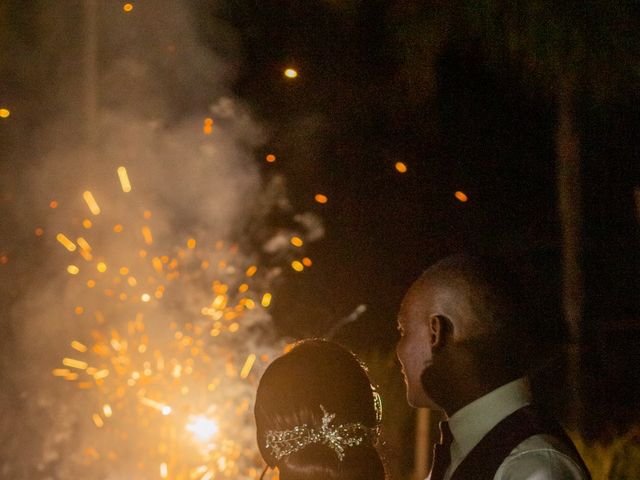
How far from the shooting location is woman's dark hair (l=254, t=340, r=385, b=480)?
2658mm

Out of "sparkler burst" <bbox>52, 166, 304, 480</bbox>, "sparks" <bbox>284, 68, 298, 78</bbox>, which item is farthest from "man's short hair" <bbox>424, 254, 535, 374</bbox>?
"sparks" <bbox>284, 68, 298, 78</bbox>

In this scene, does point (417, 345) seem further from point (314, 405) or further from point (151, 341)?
point (151, 341)

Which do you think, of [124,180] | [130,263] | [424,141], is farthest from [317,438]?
[424,141]

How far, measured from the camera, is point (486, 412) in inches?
106

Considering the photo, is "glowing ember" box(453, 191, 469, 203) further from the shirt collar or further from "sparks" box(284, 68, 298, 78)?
the shirt collar

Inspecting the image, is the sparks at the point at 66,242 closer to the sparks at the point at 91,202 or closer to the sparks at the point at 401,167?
the sparks at the point at 91,202

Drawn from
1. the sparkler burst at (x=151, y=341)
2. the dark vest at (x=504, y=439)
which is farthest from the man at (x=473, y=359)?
the sparkler burst at (x=151, y=341)

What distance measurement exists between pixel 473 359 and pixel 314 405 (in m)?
0.45

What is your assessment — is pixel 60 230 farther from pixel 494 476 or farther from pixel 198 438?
pixel 494 476

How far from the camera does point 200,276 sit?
39.6 ft

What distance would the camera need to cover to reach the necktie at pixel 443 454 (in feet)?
9.49

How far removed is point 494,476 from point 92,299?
9920 mm

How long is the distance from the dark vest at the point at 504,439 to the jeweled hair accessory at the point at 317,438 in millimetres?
298

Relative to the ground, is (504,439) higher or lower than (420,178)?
higher
